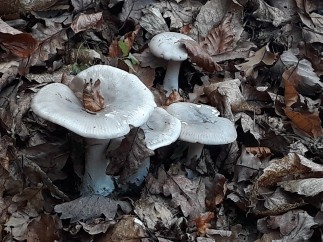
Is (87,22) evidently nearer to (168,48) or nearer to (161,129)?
(168,48)

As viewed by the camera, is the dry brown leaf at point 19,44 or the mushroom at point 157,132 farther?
the dry brown leaf at point 19,44

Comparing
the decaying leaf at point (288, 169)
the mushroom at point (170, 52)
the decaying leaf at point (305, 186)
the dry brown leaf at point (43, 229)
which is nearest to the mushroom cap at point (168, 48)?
the mushroom at point (170, 52)

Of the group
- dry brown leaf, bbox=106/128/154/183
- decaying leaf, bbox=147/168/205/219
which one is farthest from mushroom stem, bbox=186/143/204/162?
dry brown leaf, bbox=106/128/154/183

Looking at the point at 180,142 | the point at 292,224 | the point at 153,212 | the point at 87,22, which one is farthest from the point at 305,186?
the point at 87,22

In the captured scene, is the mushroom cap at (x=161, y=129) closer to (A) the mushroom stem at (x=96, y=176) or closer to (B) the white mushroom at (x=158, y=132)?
(B) the white mushroom at (x=158, y=132)

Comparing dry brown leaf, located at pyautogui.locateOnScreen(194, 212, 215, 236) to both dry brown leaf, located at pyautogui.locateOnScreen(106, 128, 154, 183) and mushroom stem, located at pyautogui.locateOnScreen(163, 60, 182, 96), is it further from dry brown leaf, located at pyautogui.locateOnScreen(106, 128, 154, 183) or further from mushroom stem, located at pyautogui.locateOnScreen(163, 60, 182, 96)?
mushroom stem, located at pyautogui.locateOnScreen(163, 60, 182, 96)

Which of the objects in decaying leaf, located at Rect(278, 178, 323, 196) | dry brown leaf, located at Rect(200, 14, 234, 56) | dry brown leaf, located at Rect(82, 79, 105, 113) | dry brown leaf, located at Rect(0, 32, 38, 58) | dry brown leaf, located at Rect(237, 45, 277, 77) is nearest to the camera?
dry brown leaf, located at Rect(82, 79, 105, 113)

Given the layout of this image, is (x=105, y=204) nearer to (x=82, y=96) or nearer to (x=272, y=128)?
(x=82, y=96)
